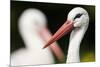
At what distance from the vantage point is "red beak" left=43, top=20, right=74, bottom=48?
2165 millimetres

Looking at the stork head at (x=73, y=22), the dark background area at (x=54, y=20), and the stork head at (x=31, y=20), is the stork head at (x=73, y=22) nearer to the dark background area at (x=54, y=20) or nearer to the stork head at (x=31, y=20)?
the dark background area at (x=54, y=20)

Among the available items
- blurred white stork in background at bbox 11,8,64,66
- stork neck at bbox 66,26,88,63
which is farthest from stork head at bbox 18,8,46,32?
stork neck at bbox 66,26,88,63

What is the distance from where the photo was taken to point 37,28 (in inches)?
82.7

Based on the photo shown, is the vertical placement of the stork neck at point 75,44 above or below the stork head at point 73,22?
below

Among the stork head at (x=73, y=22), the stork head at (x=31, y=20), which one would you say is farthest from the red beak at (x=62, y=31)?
the stork head at (x=31, y=20)

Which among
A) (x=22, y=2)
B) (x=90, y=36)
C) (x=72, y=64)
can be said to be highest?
(x=22, y=2)

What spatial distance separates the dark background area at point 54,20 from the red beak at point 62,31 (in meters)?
0.04

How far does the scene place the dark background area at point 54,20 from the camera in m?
2.00

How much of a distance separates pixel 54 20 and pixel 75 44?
372 millimetres

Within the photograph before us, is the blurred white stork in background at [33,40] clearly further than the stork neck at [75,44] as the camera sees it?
No

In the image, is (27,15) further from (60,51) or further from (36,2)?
(60,51)

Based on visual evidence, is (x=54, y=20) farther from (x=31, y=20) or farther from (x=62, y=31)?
(x=31, y=20)

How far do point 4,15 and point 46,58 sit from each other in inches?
Result: 24.4

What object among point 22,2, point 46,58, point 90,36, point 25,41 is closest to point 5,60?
point 25,41
